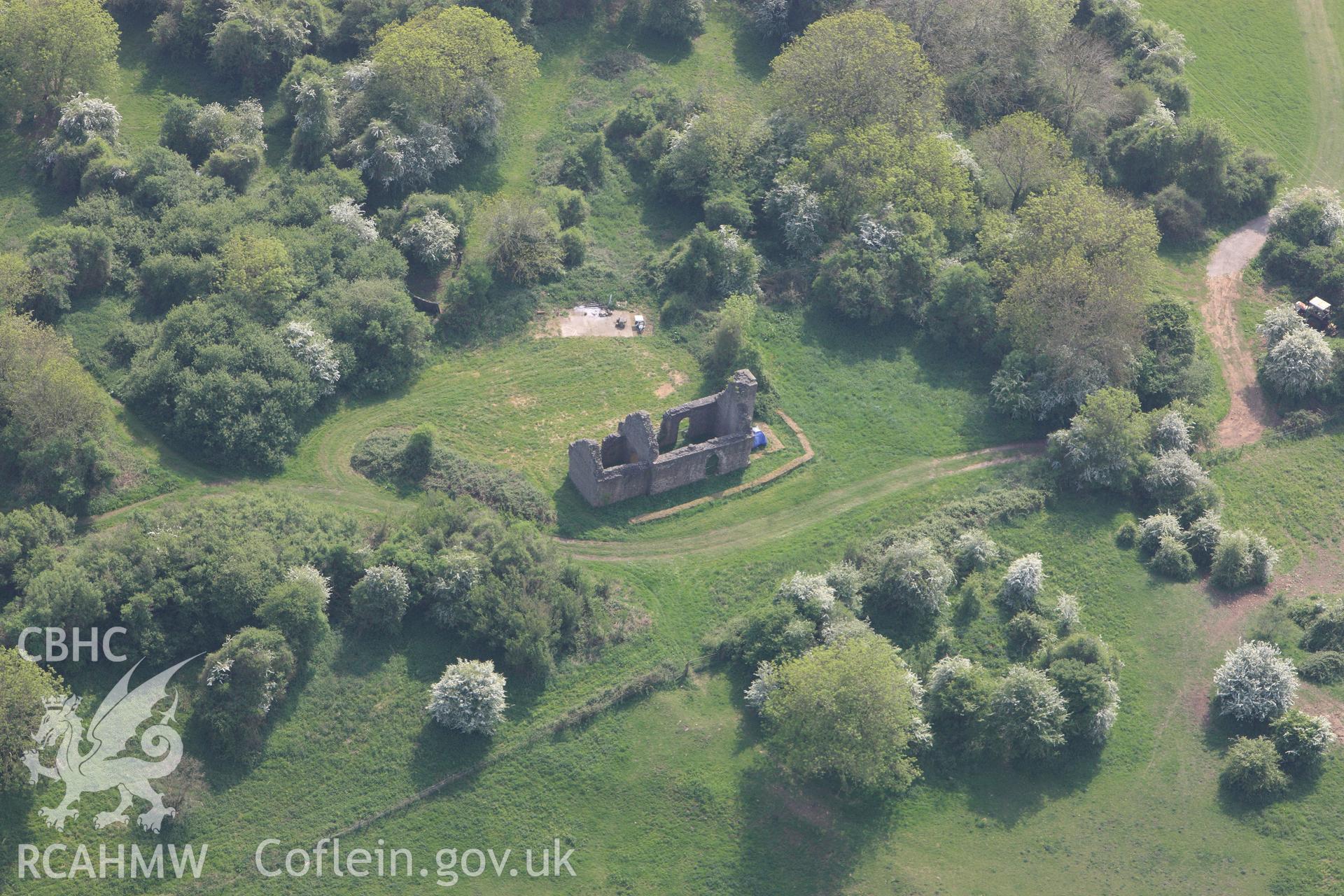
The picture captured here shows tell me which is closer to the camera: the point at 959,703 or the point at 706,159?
the point at 959,703

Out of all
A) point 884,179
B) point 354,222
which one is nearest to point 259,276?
point 354,222

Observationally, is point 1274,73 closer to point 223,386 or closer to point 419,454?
point 419,454

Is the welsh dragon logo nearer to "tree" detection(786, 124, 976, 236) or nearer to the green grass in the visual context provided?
"tree" detection(786, 124, 976, 236)

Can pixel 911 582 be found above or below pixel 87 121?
below

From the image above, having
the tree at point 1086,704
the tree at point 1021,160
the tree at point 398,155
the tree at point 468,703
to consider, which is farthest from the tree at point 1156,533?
the tree at point 398,155

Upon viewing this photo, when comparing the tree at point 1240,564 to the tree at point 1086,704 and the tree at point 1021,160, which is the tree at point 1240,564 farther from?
the tree at point 1021,160
